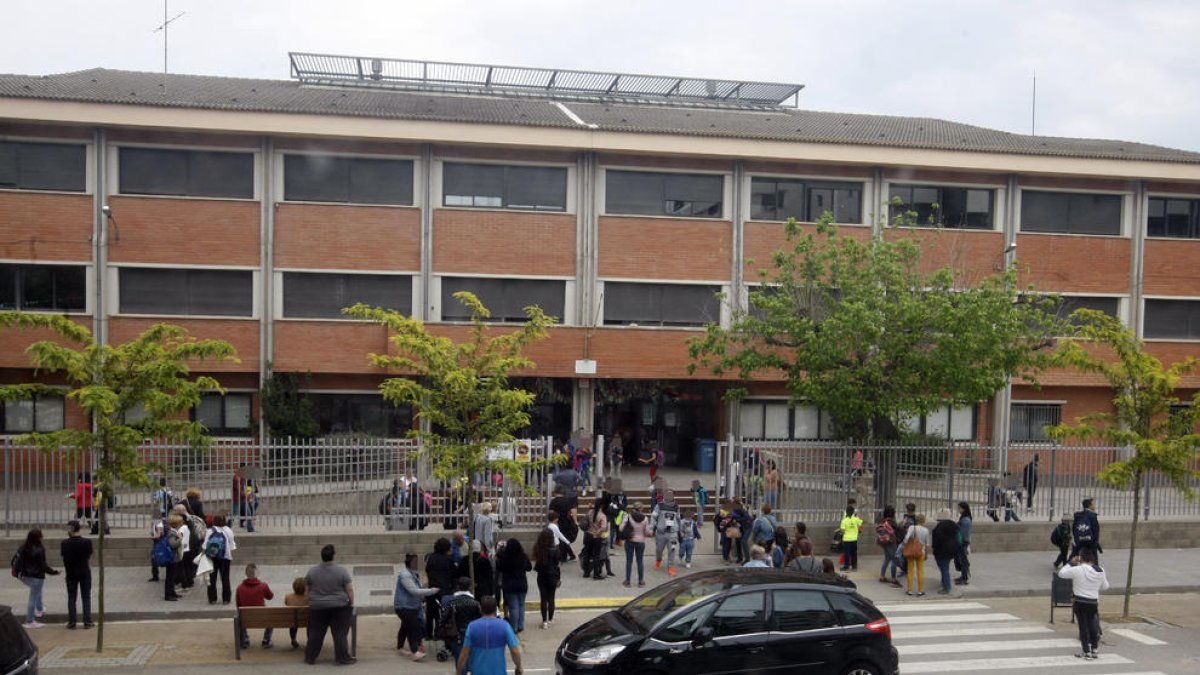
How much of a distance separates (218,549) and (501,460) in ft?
16.6

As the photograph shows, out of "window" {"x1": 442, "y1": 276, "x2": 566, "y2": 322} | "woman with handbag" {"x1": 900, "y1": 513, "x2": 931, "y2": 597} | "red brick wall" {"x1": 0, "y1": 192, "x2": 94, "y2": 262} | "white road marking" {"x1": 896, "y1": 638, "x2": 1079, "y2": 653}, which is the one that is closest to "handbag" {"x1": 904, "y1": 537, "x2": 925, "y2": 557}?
"woman with handbag" {"x1": 900, "y1": 513, "x2": 931, "y2": 597}

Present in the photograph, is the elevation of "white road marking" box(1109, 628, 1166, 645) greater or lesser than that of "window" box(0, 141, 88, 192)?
lesser

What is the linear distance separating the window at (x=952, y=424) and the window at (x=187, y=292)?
20.5m

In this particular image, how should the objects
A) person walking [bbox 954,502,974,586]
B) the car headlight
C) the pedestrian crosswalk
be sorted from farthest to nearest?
person walking [bbox 954,502,974,586]
the pedestrian crosswalk
the car headlight

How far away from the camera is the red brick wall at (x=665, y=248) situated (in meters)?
29.1

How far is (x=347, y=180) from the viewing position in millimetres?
28156

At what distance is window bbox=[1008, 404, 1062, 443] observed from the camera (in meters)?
31.8

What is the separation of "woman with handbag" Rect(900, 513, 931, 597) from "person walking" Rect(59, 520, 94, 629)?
42.7ft

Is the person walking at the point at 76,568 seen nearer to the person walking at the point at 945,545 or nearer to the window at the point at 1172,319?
the person walking at the point at 945,545

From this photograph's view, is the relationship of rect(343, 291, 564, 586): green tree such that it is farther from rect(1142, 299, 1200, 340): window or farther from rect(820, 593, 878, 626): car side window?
rect(1142, 299, 1200, 340): window

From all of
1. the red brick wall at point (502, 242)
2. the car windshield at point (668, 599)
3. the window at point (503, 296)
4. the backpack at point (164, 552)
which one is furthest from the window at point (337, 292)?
the car windshield at point (668, 599)

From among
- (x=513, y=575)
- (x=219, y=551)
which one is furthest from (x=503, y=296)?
(x=513, y=575)

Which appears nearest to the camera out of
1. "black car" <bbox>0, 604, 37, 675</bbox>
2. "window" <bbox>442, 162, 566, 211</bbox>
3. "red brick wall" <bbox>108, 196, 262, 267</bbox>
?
"black car" <bbox>0, 604, 37, 675</bbox>

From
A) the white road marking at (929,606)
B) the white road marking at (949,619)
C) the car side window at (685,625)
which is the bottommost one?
the white road marking at (929,606)
